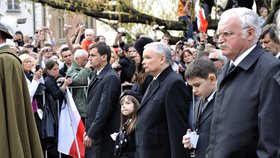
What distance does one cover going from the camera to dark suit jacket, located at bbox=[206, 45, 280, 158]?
5.22 meters

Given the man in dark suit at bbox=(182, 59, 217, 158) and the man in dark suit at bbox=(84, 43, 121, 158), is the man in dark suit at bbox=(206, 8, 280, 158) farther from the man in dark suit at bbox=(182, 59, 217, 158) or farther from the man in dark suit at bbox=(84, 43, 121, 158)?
the man in dark suit at bbox=(84, 43, 121, 158)

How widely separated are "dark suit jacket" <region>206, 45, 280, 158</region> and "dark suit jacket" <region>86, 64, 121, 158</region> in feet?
15.5

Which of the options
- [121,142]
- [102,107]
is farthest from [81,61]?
[121,142]

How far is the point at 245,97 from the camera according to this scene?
544 centimetres

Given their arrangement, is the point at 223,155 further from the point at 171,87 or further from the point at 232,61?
the point at 171,87

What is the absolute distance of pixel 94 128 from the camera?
1032 centimetres

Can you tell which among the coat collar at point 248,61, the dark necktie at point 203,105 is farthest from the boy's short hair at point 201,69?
the coat collar at point 248,61

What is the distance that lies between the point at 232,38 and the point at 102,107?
492cm

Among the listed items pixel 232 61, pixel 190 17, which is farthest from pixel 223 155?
pixel 190 17

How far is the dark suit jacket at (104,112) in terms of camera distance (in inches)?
406

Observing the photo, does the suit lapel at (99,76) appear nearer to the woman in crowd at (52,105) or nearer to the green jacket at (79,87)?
the woman in crowd at (52,105)

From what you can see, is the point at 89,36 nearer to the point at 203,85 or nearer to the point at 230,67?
the point at 203,85

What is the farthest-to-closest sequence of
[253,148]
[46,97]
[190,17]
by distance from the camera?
[190,17] < [46,97] < [253,148]

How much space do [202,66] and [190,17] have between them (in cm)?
905
